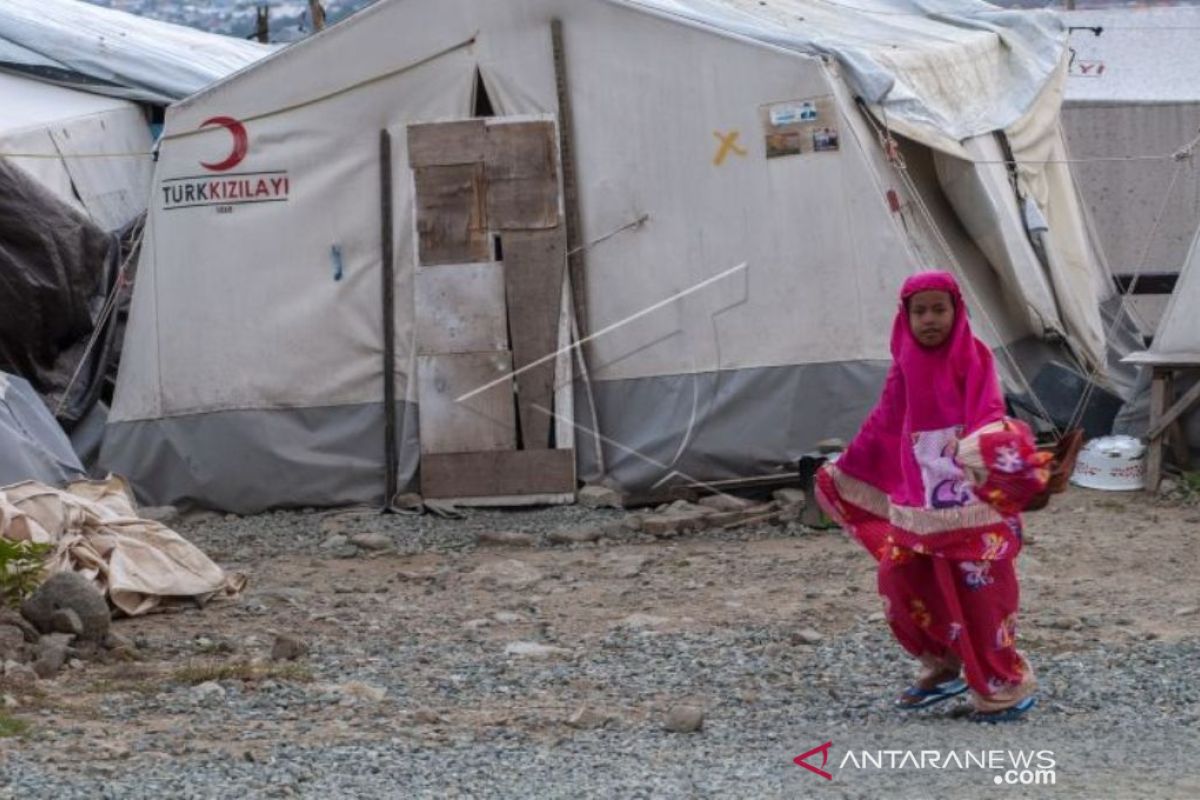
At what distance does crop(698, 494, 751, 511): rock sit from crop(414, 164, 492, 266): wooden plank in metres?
1.60

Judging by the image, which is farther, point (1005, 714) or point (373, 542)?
point (373, 542)

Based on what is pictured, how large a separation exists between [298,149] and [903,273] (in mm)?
3078

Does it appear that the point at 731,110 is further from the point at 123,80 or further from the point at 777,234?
the point at 123,80

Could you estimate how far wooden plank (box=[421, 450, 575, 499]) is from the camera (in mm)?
10695

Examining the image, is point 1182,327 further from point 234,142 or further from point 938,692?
point 938,692

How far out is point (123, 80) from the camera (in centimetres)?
1459

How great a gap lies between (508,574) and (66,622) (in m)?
2.40

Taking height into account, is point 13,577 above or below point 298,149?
below

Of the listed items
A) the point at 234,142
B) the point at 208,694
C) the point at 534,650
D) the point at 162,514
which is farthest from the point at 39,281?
the point at 208,694

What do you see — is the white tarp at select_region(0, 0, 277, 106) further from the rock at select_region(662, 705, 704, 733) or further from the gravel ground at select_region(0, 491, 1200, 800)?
the rock at select_region(662, 705, 704, 733)

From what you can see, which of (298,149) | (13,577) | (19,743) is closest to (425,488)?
(298,149)

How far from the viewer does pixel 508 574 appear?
9.23 meters

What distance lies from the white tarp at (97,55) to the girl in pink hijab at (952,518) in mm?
9070

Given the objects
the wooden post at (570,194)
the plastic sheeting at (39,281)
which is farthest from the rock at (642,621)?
the plastic sheeting at (39,281)
